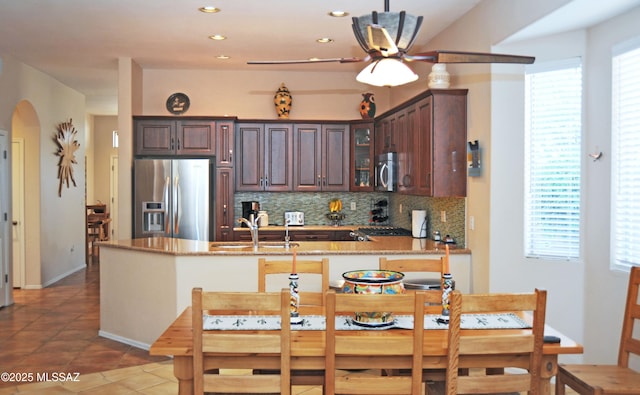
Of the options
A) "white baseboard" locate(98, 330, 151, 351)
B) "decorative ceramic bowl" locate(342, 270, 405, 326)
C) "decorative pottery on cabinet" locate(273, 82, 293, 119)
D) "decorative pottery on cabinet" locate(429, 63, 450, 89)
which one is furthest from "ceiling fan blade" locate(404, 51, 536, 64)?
"decorative pottery on cabinet" locate(273, 82, 293, 119)

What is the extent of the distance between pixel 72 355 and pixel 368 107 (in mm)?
4402

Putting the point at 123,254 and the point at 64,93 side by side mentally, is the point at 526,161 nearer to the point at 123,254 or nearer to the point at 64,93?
the point at 123,254

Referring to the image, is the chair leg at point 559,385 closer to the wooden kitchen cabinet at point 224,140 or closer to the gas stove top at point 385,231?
the gas stove top at point 385,231

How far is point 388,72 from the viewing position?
2.99 m

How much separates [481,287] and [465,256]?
0.34 m

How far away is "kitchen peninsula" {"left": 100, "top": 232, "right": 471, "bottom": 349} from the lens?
494 centimetres

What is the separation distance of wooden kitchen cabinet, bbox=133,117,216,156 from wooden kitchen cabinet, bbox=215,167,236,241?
354 mm

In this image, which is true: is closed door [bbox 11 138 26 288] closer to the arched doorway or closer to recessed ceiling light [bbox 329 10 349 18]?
the arched doorway

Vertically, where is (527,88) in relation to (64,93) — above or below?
below

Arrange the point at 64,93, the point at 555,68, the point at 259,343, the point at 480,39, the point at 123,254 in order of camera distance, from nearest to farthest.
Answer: the point at 259,343
the point at 555,68
the point at 480,39
the point at 123,254
the point at 64,93

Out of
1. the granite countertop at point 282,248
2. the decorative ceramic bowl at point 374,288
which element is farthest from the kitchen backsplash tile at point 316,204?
the decorative ceramic bowl at point 374,288

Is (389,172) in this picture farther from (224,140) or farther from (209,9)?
(209,9)

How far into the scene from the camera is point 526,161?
4.67m

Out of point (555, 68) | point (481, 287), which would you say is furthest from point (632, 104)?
point (481, 287)
